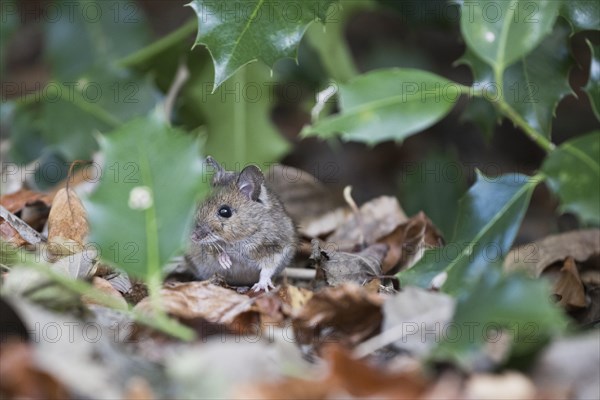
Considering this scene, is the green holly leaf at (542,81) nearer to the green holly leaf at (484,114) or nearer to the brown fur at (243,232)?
the green holly leaf at (484,114)

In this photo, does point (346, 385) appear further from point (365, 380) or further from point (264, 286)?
point (264, 286)

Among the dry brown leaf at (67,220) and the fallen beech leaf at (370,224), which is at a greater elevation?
the dry brown leaf at (67,220)

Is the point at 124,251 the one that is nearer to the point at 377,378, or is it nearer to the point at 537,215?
the point at 377,378

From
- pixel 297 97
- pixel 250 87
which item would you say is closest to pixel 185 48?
pixel 250 87

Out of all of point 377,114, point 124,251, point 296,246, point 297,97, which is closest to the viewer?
point 124,251

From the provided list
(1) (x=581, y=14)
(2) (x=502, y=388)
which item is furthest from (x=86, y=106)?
→ (2) (x=502, y=388)

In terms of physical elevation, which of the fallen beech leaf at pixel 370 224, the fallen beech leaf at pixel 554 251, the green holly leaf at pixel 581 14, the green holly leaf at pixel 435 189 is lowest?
the green holly leaf at pixel 435 189

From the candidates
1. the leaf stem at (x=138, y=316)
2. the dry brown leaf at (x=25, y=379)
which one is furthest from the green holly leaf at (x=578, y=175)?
the dry brown leaf at (x=25, y=379)
